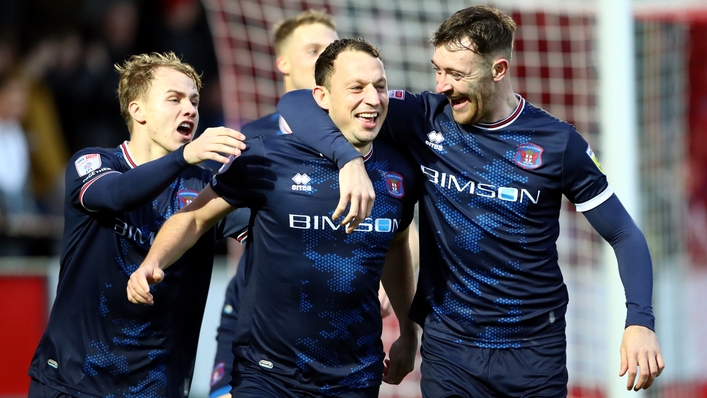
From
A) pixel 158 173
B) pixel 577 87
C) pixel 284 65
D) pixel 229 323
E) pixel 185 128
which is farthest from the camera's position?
pixel 577 87

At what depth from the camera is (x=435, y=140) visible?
457cm

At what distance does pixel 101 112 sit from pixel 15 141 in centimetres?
112

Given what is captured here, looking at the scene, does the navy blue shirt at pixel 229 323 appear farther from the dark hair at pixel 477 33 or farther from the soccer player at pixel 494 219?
the dark hair at pixel 477 33

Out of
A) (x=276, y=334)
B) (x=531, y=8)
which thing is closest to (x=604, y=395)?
(x=531, y=8)

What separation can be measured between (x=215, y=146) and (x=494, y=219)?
1.29 meters

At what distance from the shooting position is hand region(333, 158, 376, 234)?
3887mm

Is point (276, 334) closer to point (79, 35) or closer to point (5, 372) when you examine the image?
point (5, 372)

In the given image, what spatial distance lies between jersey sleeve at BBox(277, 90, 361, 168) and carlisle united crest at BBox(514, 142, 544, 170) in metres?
0.79

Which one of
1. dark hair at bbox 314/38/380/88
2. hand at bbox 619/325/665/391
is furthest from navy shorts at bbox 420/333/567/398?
dark hair at bbox 314/38/380/88

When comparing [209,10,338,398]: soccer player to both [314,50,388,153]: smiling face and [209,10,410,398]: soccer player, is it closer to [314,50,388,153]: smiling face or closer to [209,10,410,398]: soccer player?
[209,10,410,398]: soccer player

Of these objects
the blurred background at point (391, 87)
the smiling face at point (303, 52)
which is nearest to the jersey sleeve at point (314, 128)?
the smiling face at point (303, 52)

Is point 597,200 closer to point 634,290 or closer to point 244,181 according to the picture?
point 634,290

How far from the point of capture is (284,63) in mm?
6145

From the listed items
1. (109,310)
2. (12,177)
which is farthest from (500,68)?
(12,177)
